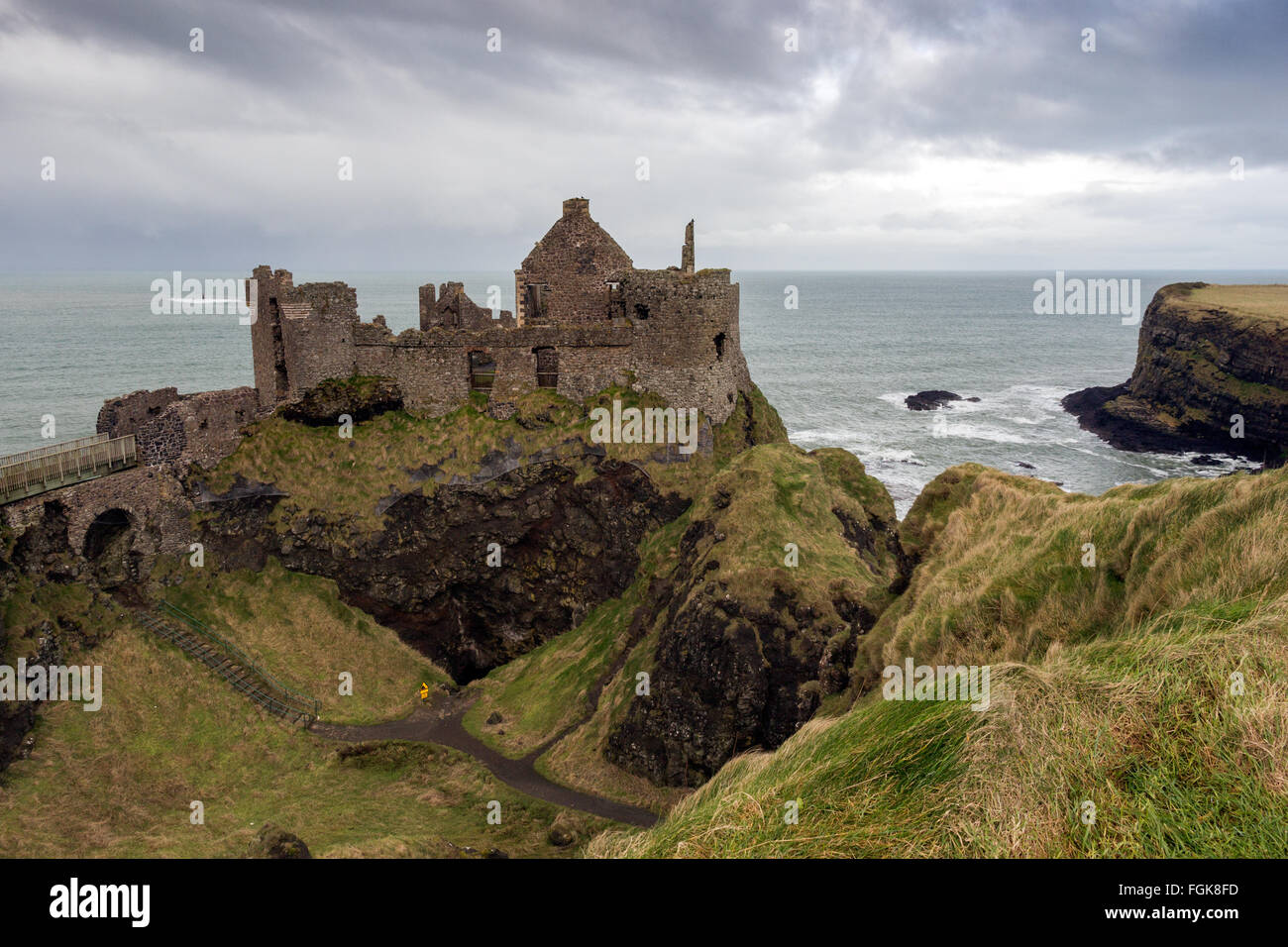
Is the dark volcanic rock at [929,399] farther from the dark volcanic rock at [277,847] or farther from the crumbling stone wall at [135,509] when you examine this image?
the dark volcanic rock at [277,847]

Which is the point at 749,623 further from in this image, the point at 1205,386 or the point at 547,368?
the point at 1205,386

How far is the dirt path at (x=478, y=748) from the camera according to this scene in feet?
85.9

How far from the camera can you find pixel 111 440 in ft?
110

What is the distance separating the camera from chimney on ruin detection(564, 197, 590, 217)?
4088cm

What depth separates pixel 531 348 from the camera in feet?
126

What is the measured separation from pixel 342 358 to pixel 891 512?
86.9 feet

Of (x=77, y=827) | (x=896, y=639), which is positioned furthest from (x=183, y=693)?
(x=896, y=639)

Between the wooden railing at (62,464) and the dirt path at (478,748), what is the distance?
1357cm

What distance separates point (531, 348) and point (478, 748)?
18065 mm

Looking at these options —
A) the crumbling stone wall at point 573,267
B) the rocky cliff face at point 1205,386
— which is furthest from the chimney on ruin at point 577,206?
the rocky cliff face at point 1205,386

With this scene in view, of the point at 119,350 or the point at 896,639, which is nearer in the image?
the point at 896,639

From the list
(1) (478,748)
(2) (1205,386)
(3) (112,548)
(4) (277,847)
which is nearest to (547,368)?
(1) (478,748)

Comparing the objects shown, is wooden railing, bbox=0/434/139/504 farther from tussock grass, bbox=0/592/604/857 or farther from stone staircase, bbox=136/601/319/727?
tussock grass, bbox=0/592/604/857

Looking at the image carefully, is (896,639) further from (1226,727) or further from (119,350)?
(119,350)
